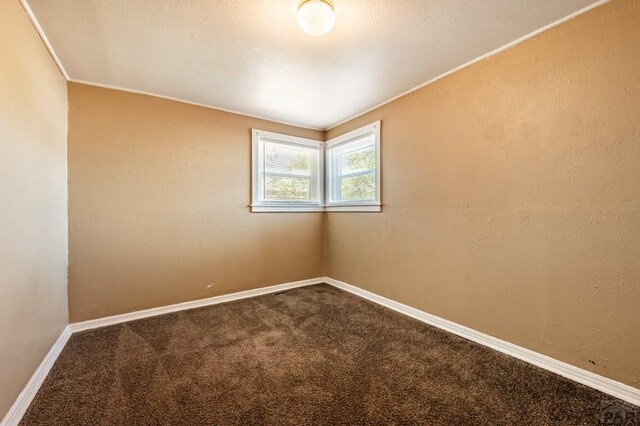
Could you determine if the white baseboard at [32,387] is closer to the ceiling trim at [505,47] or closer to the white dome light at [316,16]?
the white dome light at [316,16]

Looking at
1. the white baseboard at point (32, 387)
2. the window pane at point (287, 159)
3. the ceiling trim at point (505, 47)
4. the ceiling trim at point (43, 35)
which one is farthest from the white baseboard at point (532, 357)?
the ceiling trim at point (43, 35)

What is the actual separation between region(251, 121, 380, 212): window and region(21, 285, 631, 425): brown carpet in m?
1.55

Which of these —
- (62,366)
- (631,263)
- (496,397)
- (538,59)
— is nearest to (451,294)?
(496,397)

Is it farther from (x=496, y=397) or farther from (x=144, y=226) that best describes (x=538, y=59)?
(x=144, y=226)

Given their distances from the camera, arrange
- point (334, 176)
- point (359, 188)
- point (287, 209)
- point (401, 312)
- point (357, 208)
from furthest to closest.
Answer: point (334, 176)
point (287, 209)
point (359, 188)
point (357, 208)
point (401, 312)

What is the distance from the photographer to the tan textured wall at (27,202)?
1.40 meters

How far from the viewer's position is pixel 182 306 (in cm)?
300

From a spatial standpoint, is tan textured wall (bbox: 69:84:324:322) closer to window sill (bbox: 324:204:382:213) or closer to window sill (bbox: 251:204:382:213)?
window sill (bbox: 251:204:382:213)

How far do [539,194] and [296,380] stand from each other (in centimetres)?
205

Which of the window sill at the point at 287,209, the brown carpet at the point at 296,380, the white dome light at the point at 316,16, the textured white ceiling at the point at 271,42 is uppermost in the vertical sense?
the textured white ceiling at the point at 271,42

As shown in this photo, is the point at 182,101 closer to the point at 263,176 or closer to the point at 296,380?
the point at 263,176

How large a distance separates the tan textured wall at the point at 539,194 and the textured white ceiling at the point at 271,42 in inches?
10.3

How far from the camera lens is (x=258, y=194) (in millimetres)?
3518

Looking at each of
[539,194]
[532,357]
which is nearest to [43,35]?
[539,194]
